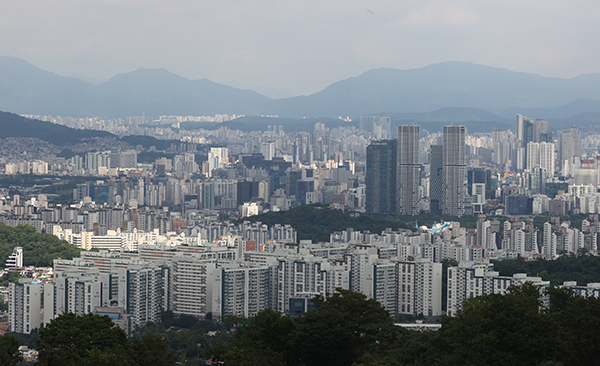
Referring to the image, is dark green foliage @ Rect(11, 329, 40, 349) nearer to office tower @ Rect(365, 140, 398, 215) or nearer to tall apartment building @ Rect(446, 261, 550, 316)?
tall apartment building @ Rect(446, 261, 550, 316)

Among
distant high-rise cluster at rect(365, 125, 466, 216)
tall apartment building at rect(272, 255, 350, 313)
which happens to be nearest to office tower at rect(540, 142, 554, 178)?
distant high-rise cluster at rect(365, 125, 466, 216)

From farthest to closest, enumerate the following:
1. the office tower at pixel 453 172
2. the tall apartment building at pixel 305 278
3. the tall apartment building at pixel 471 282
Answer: the office tower at pixel 453 172
the tall apartment building at pixel 305 278
the tall apartment building at pixel 471 282

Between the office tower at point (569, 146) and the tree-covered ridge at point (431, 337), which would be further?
the office tower at point (569, 146)

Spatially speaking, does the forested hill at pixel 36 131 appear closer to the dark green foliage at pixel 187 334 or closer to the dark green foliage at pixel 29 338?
the dark green foliage at pixel 187 334

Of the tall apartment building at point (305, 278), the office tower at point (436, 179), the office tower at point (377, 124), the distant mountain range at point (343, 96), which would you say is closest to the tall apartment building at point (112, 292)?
the tall apartment building at point (305, 278)

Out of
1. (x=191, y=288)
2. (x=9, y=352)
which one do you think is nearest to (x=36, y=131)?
(x=191, y=288)

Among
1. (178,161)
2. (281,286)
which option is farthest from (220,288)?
(178,161)
